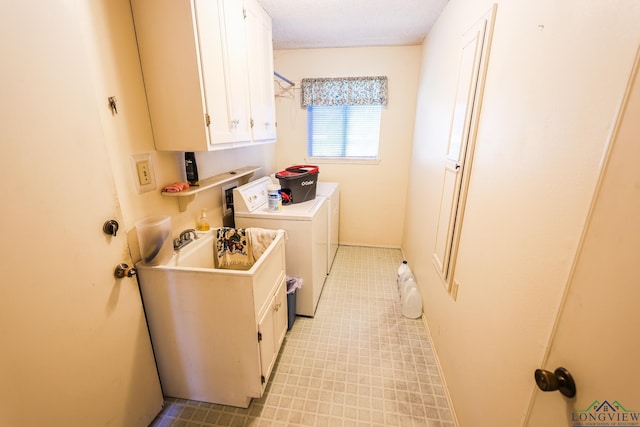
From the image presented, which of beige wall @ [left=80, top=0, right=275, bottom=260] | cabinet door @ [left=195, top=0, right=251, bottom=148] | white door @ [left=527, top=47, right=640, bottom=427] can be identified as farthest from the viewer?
cabinet door @ [left=195, top=0, right=251, bottom=148]

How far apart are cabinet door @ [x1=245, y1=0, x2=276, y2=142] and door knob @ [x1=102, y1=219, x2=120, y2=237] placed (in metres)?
1.14

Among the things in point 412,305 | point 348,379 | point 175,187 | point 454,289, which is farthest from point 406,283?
point 175,187

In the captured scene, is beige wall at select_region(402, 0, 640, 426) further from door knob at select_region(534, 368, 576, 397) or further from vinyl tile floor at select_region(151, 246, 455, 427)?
vinyl tile floor at select_region(151, 246, 455, 427)

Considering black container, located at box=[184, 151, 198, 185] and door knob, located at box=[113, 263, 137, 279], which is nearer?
door knob, located at box=[113, 263, 137, 279]

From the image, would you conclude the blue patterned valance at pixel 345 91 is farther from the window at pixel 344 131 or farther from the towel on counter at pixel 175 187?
the towel on counter at pixel 175 187

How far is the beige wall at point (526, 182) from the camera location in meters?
0.66

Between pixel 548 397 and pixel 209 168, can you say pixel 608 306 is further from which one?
pixel 209 168

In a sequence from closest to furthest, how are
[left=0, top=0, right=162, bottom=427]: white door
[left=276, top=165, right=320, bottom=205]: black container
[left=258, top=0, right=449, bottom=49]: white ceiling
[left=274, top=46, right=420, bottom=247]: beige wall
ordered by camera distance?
[left=0, top=0, right=162, bottom=427]: white door, [left=258, top=0, right=449, bottom=49]: white ceiling, [left=276, top=165, right=320, bottom=205]: black container, [left=274, top=46, right=420, bottom=247]: beige wall

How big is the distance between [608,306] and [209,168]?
206 centimetres

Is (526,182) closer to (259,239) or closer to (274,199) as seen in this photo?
(259,239)

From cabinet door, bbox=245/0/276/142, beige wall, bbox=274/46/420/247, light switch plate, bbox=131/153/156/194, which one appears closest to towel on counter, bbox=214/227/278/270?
light switch plate, bbox=131/153/156/194

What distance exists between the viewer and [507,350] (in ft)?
3.20

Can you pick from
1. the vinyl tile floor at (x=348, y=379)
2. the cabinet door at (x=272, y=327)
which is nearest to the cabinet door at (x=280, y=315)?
the cabinet door at (x=272, y=327)

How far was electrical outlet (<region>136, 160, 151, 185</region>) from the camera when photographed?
52.8 inches
